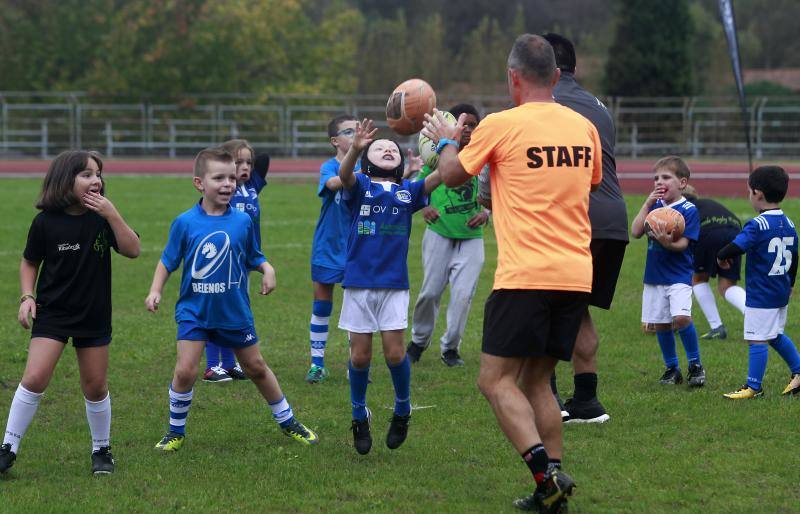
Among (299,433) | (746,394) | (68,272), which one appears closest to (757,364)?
(746,394)

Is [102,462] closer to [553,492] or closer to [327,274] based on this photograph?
[553,492]

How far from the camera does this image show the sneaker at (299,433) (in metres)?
6.81

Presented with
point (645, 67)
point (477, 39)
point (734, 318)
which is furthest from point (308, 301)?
point (477, 39)

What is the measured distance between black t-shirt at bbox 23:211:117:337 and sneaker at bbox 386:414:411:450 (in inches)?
71.9

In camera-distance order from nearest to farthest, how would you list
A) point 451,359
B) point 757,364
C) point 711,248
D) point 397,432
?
point 397,432, point 757,364, point 451,359, point 711,248

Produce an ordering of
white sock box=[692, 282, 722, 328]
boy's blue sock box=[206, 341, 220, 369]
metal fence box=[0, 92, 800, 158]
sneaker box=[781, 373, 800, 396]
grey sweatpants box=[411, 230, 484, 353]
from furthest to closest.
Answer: metal fence box=[0, 92, 800, 158]
white sock box=[692, 282, 722, 328]
grey sweatpants box=[411, 230, 484, 353]
boy's blue sock box=[206, 341, 220, 369]
sneaker box=[781, 373, 800, 396]

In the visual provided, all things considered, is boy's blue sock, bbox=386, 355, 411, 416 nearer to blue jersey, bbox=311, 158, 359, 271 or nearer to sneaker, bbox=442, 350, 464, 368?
blue jersey, bbox=311, 158, 359, 271

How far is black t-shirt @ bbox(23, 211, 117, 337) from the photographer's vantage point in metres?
6.03

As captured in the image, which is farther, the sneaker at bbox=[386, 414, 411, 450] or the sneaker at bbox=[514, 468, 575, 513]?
the sneaker at bbox=[386, 414, 411, 450]

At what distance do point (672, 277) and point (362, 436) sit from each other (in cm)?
301

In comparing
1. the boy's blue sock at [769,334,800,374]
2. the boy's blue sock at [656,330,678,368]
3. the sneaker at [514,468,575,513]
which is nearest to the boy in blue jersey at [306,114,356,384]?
the boy's blue sock at [656,330,678,368]

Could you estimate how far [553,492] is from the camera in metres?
5.14

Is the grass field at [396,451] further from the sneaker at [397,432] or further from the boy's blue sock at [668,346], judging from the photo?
the boy's blue sock at [668,346]

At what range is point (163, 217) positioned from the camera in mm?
21453
